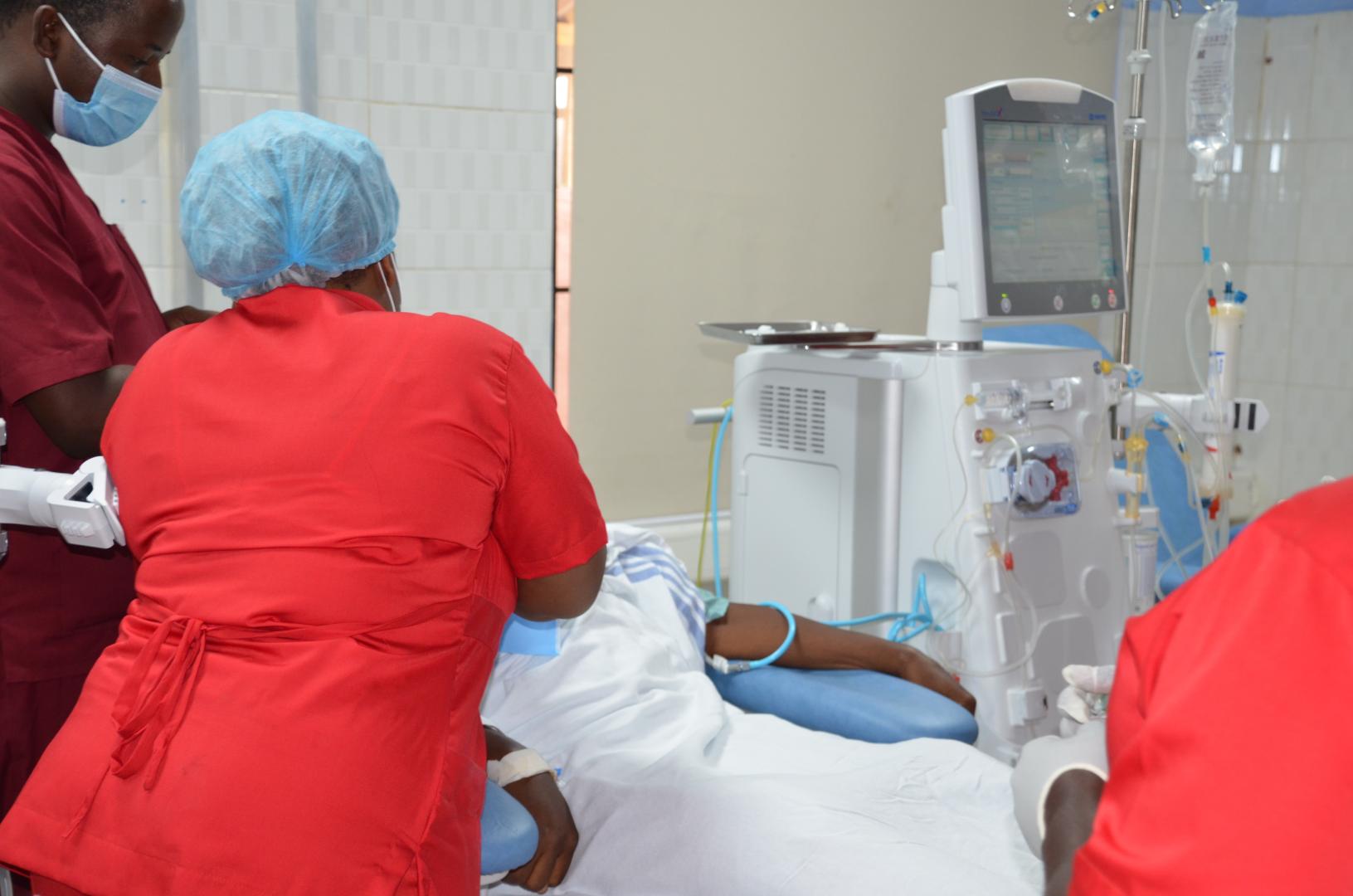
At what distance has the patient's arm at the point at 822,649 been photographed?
2100 millimetres

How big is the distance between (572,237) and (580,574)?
213cm

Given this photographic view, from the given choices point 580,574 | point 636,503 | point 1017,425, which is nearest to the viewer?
point 580,574

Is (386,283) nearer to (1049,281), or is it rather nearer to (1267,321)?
(1049,281)

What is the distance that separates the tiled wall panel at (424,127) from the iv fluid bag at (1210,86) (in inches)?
52.9

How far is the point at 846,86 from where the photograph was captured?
12.0ft

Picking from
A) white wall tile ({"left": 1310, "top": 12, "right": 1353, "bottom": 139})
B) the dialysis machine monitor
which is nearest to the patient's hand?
the dialysis machine monitor

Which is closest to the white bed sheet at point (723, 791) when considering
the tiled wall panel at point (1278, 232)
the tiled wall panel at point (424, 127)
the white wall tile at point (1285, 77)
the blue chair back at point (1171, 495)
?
the tiled wall panel at point (424, 127)

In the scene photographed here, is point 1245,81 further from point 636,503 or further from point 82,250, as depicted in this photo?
point 82,250

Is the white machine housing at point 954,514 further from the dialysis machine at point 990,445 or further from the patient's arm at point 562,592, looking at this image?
the patient's arm at point 562,592

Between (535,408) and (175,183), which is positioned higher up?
(175,183)

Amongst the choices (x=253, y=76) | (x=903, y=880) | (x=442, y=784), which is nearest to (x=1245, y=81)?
(x=253, y=76)

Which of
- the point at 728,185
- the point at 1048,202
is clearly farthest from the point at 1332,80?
the point at 1048,202

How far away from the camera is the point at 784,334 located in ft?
7.54

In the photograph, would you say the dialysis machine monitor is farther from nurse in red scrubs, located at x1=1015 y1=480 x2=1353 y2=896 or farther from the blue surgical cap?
nurse in red scrubs, located at x1=1015 y1=480 x2=1353 y2=896
